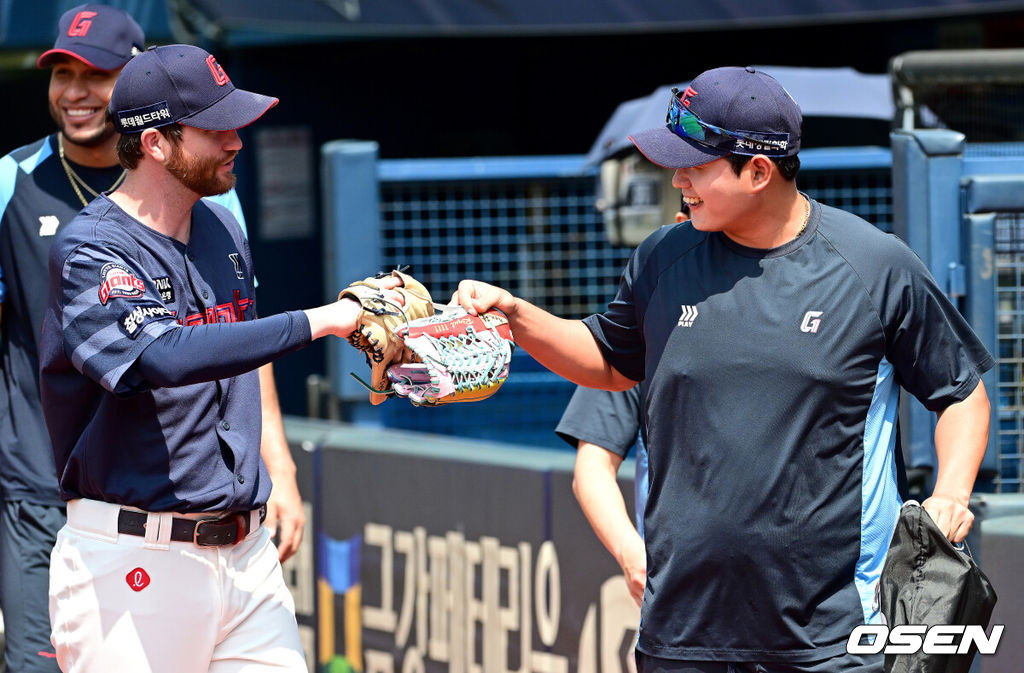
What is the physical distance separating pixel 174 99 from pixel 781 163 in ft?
4.36

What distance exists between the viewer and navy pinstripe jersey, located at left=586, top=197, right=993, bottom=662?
288cm

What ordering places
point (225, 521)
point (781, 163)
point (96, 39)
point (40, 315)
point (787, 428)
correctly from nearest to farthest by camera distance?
1. point (787, 428)
2. point (781, 163)
3. point (225, 521)
4. point (40, 315)
5. point (96, 39)

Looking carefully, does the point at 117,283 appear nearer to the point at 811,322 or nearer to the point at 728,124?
the point at 728,124

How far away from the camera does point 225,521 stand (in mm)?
3225

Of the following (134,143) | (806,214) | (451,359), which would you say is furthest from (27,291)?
(806,214)

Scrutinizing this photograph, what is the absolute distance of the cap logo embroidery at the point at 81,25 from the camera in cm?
395

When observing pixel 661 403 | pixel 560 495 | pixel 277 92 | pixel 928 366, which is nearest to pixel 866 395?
pixel 928 366

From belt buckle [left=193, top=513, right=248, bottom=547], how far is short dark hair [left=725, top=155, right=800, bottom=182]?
1358 millimetres

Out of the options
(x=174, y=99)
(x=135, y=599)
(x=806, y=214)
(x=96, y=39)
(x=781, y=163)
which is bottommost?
(x=135, y=599)

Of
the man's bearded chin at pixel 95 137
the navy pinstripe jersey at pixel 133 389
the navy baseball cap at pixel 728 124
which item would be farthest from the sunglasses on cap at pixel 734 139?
the man's bearded chin at pixel 95 137

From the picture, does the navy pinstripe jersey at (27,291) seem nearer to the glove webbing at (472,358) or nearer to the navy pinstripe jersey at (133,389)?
the navy pinstripe jersey at (133,389)

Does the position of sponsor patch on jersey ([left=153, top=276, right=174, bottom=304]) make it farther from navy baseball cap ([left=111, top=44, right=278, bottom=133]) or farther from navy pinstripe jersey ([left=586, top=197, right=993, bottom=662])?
navy pinstripe jersey ([left=586, top=197, right=993, bottom=662])

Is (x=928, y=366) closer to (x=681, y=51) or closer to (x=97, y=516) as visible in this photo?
(x=97, y=516)

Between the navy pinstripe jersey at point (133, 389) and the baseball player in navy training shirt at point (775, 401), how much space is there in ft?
3.17
